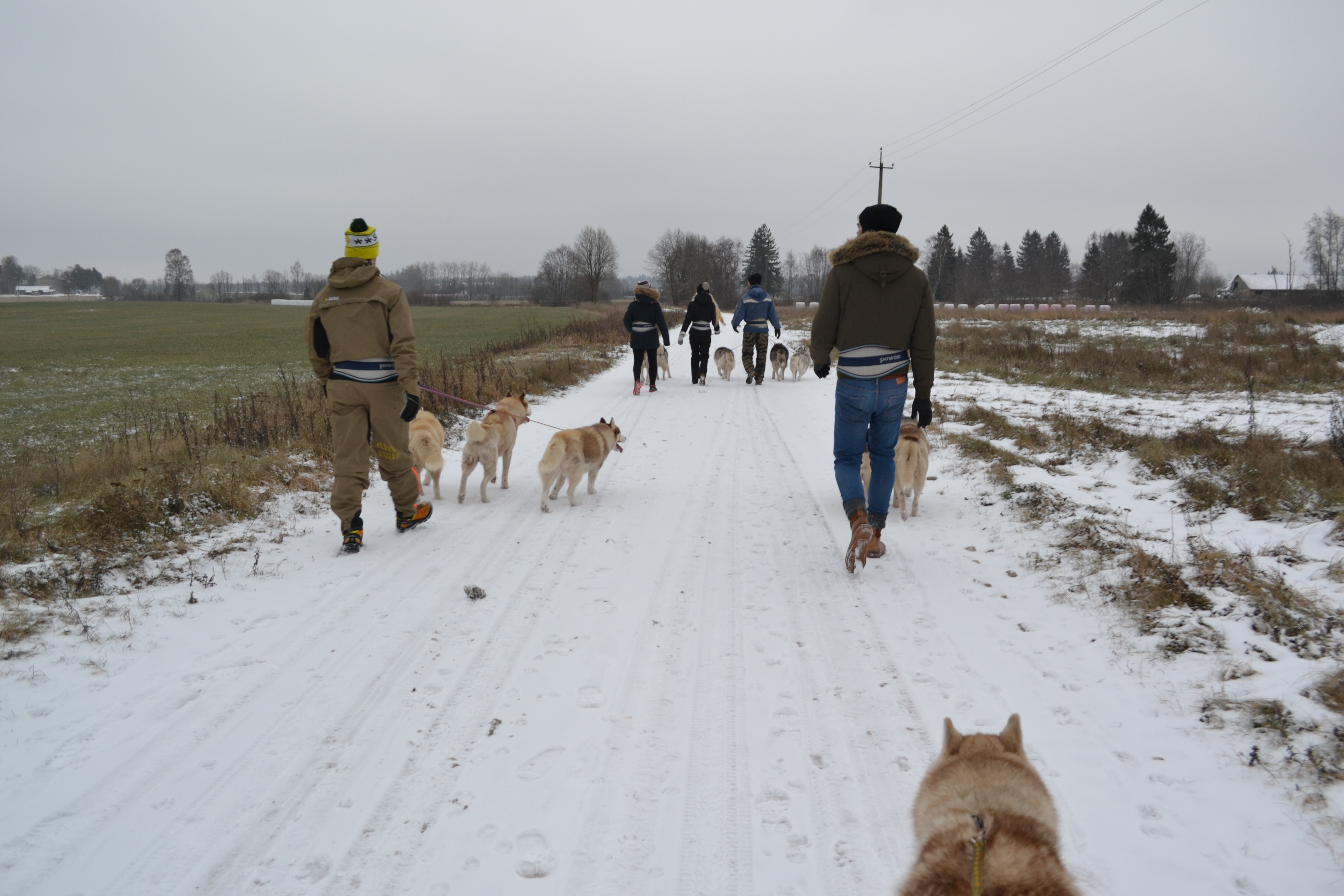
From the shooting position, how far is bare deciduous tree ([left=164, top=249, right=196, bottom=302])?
111 meters

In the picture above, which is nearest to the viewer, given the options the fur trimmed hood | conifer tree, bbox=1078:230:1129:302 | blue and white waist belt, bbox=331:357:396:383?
the fur trimmed hood

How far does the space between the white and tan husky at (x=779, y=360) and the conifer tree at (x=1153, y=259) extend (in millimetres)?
57517

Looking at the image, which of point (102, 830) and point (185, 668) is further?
point (185, 668)

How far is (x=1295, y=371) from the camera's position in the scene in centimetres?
1442

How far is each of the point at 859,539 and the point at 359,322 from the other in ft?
14.5

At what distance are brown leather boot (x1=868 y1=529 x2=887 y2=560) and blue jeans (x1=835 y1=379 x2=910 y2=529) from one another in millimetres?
56

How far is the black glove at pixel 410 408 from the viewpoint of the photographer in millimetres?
5672

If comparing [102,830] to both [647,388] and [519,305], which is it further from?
[519,305]

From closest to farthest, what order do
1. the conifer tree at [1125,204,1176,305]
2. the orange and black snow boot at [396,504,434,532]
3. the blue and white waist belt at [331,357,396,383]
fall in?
the blue and white waist belt at [331,357,396,383], the orange and black snow boot at [396,504,434,532], the conifer tree at [1125,204,1176,305]

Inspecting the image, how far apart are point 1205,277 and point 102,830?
121471 mm

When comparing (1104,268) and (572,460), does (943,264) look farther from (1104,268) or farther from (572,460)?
(572,460)

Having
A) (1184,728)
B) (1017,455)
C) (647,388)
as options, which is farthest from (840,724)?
(647,388)

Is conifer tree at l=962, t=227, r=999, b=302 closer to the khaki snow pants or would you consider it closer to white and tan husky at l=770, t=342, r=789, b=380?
white and tan husky at l=770, t=342, r=789, b=380

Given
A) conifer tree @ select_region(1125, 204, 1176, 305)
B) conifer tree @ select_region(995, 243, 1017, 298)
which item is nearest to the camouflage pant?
conifer tree @ select_region(1125, 204, 1176, 305)
